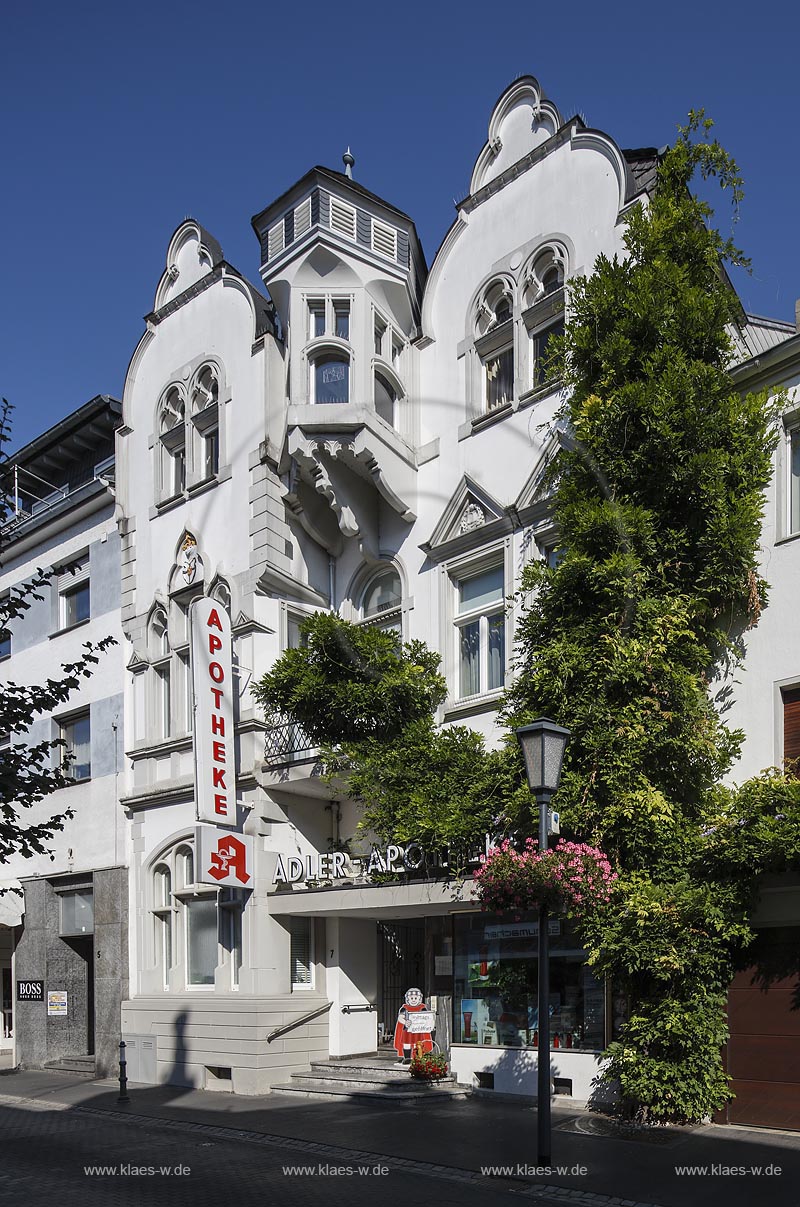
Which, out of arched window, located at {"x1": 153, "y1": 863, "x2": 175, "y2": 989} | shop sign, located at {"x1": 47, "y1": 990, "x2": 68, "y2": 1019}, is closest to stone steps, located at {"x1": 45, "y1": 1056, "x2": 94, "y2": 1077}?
shop sign, located at {"x1": 47, "y1": 990, "x2": 68, "y2": 1019}

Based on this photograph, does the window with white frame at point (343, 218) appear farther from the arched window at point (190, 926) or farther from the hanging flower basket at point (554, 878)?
the hanging flower basket at point (554, 878)

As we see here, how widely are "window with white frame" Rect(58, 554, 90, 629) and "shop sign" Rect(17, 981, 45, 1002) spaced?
25.2 ft

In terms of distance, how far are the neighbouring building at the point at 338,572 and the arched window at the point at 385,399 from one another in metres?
0.10

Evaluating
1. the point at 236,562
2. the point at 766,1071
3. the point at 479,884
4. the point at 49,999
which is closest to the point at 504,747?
the point at 479,884

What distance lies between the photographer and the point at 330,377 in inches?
794

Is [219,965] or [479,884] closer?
[479,884]

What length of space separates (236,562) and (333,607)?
196 cm

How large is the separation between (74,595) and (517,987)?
48.0ft

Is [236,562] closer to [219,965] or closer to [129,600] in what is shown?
[129,600]

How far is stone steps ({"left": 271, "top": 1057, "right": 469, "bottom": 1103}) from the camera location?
16.9m

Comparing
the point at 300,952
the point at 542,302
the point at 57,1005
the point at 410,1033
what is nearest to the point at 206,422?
the point at 542,302

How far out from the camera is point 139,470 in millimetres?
24500

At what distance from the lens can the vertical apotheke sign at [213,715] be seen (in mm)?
19047

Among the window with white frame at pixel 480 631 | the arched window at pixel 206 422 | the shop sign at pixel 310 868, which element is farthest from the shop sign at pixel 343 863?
the arched window at pixel 206 422
